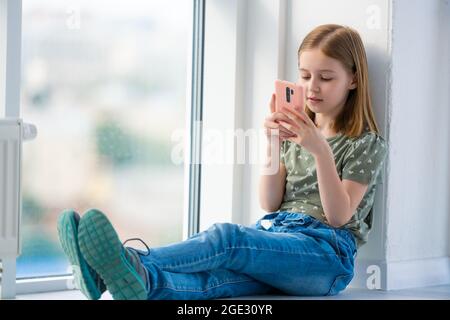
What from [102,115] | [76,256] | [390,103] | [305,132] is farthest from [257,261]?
[102,115]

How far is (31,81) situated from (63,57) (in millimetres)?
116

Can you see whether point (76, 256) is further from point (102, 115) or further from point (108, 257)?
point (102, 115)

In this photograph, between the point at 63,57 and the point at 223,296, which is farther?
the point at 63,57

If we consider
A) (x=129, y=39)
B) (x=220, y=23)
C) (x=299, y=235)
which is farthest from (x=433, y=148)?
(x=129, y=39)

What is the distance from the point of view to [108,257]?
4.69 feet

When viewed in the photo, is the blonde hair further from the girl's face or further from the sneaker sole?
the sneaker sole

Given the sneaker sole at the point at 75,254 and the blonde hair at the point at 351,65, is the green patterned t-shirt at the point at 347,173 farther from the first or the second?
the sneaker sole at the point at 75,254

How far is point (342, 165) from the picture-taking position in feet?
6.22

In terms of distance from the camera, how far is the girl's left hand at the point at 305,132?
5.83 feet

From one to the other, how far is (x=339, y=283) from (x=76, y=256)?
64cm

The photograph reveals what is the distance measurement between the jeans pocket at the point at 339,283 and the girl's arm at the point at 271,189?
26 cm

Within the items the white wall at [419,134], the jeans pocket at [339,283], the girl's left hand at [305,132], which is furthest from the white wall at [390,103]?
the girl's left hand at [305,132]

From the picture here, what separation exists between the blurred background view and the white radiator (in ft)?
1.10
